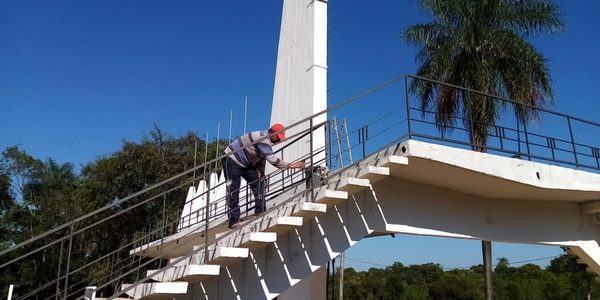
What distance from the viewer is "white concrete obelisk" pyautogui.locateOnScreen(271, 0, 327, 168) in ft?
36.7

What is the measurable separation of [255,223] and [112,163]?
2261 centimetres

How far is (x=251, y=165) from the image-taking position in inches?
303

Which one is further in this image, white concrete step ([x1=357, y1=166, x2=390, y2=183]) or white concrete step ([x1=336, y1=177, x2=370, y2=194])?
white concrete step ([x1=357, y1=166, x2=390, y2=183])

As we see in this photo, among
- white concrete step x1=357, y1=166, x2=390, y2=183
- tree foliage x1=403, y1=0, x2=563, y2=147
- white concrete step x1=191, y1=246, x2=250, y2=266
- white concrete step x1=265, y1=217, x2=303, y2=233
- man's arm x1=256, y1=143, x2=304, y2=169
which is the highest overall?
tree foliage x1=403, y1=0, x2=563, y2=147

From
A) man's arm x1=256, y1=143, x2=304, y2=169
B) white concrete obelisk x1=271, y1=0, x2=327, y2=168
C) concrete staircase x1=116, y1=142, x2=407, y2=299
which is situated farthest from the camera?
white concrete obelisk x1=271, y1=0, x2=327, y2=168

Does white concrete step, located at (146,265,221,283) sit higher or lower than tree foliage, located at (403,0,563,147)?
lower

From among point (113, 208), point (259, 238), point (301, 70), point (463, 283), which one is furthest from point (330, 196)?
point (463, 283)

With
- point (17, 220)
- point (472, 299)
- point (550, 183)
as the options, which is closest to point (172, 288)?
point (550, 183)

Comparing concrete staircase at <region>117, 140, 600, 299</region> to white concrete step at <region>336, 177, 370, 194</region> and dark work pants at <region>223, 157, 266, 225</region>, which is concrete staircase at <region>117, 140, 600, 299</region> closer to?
white concrete step at <region>336, 177, 370, 194</region>

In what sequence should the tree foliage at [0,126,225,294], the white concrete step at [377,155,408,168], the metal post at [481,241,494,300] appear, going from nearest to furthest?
the white concrete step at [377,155,408,168], the metal post at [481,241,494,300], the tree foliage at [0,126,225,294]

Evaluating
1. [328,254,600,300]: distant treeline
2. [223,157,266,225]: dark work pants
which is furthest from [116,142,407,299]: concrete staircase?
[328,254,600,300]: distant treeline

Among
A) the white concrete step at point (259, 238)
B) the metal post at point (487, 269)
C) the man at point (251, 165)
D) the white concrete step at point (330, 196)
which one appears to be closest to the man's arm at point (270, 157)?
the man at point (251, 165)

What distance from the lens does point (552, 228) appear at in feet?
30.2

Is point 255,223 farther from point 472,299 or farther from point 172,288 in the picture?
point 472,299
